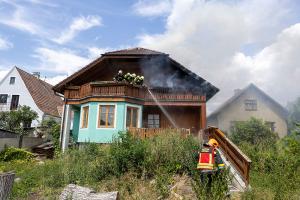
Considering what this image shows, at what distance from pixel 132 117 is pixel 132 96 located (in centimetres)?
139

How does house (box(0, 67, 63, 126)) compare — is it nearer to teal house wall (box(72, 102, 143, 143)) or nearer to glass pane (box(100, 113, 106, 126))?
teal house wall (box(72, 102, 143, 143))

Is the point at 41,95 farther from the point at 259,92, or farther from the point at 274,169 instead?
the point at 274,169

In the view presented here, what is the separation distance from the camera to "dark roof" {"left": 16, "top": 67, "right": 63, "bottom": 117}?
3309 centimetres

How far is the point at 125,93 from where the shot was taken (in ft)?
57.5

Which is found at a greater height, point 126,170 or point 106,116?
point 106,116

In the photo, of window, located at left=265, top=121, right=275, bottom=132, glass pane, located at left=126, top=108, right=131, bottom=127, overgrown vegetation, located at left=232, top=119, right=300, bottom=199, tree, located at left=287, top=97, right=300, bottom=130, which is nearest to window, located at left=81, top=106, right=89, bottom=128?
glass pane, located at left=126, top=108, right=131, bottom=127

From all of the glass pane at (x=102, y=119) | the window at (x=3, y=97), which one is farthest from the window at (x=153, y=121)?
the window at (x=3, y=97)

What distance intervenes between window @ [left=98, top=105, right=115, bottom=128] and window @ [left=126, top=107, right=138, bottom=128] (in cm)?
98

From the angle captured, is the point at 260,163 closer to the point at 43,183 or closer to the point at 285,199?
the point at 285,199

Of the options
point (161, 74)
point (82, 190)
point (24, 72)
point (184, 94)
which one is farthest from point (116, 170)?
point (24, 72)

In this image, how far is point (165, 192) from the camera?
7.63 metres

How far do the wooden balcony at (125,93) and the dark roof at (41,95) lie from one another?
14236 millimetres

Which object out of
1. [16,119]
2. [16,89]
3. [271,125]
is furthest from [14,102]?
[271,125]

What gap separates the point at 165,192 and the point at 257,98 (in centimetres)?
2759
